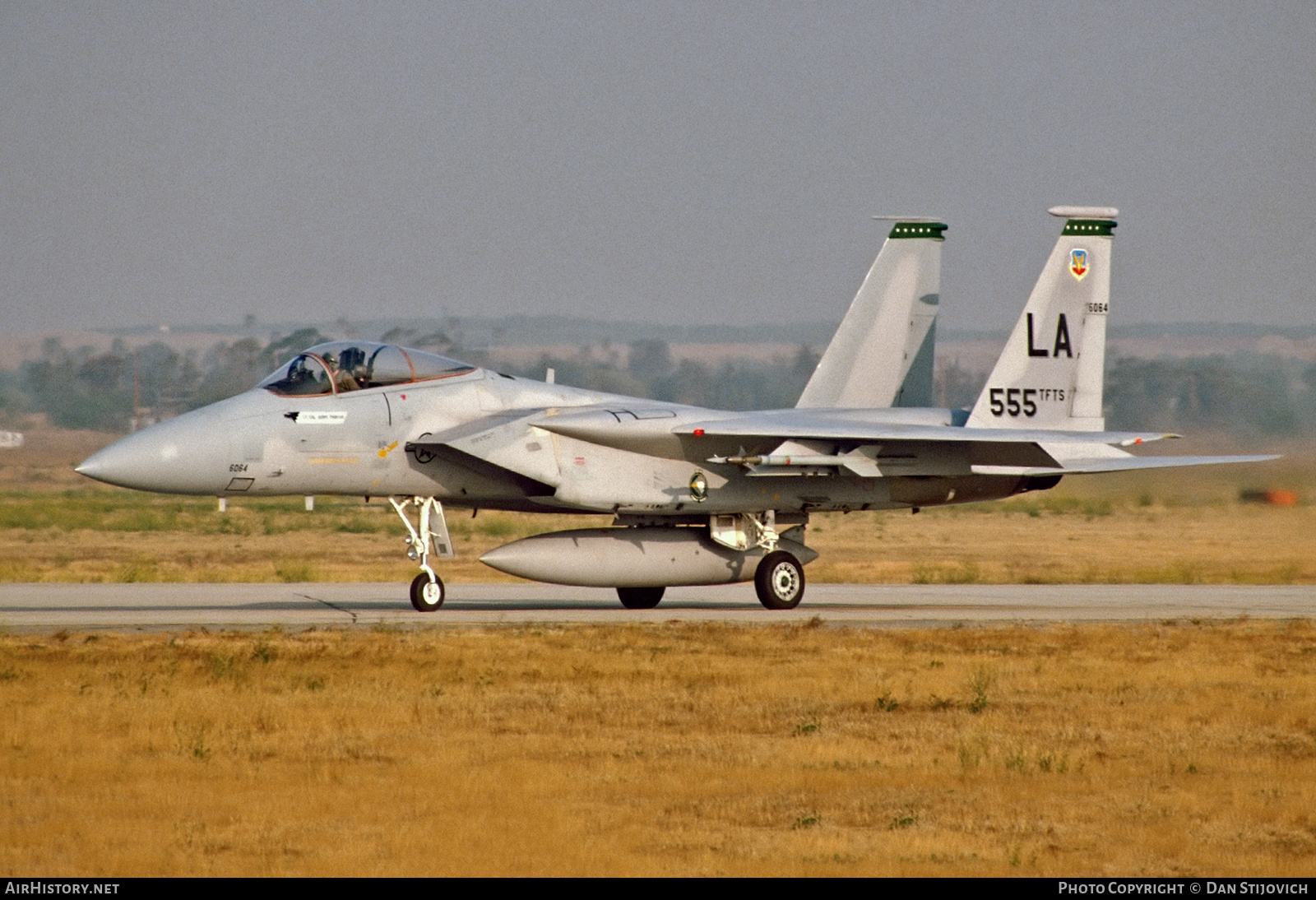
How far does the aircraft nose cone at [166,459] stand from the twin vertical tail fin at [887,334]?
7546mm

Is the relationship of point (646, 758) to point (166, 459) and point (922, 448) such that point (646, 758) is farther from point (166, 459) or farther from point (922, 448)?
point (922, 448)

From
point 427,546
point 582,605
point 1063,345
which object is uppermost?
point 1063,345

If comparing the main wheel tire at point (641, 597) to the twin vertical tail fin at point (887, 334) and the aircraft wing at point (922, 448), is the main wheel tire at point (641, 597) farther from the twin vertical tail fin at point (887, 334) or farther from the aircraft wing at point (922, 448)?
the twin vertical tail fin at point (887, 334)

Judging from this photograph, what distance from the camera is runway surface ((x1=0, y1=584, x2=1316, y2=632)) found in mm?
15180

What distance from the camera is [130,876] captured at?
19.7 ft

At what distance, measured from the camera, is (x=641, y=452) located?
16375mm

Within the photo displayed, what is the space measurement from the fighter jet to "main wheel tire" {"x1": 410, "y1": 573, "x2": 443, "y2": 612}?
0.06 feet

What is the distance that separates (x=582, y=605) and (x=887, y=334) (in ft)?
16.5

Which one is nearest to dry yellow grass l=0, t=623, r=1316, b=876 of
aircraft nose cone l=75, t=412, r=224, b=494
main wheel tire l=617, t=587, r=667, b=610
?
aircraft nose cone l=75, t=412, r=224, b=494

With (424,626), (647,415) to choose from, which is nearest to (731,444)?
(647,415)

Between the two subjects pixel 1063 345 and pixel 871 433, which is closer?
pixel 871 433

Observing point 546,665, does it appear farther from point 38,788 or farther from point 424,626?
point 38,788

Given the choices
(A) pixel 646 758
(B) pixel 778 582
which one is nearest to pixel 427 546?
(B) pixel 778 582

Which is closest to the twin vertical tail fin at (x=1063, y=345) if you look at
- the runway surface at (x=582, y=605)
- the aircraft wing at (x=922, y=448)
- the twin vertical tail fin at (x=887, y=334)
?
the aircraft wing at (x=922, y=448)
